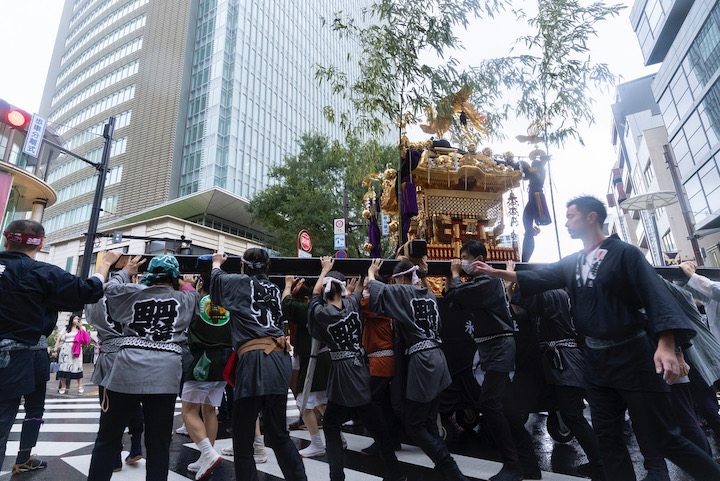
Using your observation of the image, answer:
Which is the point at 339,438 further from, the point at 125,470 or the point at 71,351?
the point at 71,351

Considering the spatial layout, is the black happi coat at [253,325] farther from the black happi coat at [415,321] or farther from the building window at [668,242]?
the building window at [668,242]

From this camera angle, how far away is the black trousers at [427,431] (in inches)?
126

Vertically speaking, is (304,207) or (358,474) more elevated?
(304,207)

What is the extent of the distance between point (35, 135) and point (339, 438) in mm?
19640

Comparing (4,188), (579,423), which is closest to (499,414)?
(579,423)

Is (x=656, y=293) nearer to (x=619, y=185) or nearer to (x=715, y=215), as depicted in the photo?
(x=715, y=215)

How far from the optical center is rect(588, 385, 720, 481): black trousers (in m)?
2.16

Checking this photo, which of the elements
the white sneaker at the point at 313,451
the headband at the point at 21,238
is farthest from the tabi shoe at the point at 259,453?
the headband at the point at 21,238

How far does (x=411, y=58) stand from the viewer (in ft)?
26.4

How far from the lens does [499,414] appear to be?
3637 millimetres

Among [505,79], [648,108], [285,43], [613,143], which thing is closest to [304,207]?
[505,79]

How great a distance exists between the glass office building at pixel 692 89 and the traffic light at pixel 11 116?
34.9 meters

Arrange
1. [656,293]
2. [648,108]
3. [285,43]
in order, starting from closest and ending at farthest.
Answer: [656,293], [648,108], [285,43]

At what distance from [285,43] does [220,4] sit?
25.9 ft
